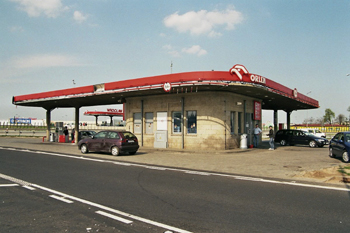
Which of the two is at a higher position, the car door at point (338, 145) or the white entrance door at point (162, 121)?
the white entrance door at point (162, 121)

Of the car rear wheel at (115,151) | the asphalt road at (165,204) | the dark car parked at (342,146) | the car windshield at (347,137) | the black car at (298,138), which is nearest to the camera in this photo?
the asphalt road at (165,204)

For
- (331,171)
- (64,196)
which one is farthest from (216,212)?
(331,171)

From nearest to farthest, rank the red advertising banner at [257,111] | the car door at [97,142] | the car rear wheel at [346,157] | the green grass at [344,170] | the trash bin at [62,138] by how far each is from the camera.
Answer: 1. the green grass at [344,170]
2. the car rear wheel at [346,157]
3. the car door at [97,142]
4. the red advertising banner at [257,111]
5. the trash bin at [62,138]

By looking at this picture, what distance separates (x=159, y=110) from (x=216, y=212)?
55.1 ft

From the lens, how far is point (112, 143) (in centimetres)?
1688

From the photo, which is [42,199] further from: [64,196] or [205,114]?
[205,114]

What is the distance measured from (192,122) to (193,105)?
4.20 feet

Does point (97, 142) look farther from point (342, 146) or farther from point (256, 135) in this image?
point (342, 146)

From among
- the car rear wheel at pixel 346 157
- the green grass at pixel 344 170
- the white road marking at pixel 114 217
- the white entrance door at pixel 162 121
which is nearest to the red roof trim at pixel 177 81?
the white entrance door at pixel 162 121

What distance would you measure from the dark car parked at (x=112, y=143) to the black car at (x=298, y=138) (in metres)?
15.5

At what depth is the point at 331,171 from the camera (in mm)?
10555

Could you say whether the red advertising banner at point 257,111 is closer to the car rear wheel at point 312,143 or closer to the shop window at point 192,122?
the car rear wheel at point 312,143

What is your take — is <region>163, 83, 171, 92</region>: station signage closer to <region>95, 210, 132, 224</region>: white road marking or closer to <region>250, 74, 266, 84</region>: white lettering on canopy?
<region>250, 74, 266, 84</region>: white lettering on canopy

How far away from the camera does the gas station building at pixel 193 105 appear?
57.7 feet
